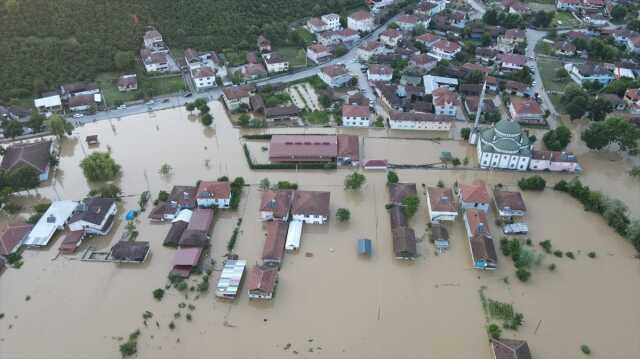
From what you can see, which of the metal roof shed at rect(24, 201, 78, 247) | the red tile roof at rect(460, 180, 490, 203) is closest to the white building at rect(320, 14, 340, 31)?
the red tile roof at rect(460, 180, 490, 203)

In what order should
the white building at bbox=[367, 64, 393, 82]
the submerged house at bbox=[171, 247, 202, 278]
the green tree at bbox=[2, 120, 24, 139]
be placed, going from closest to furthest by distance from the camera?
the submerged house at bbox=[171, 247, 202, 278], the green tree at bbox=[2, 120, 24, 139], the white building at bbox=[367, 64, 393, 82]

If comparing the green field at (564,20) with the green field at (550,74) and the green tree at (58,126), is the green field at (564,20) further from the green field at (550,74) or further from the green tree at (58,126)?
the green tree at (58,126)

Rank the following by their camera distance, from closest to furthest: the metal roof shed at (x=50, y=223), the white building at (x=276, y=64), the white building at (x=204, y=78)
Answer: the metal roof shed at (x=50, y=223) → the white building at (x=204, y=78) → the white building at (x=276, y=64)

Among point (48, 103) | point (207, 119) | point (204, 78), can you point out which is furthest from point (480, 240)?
point (48, 103)

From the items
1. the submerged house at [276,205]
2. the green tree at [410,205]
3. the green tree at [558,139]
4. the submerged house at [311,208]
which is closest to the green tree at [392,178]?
the green tree at [410,205]

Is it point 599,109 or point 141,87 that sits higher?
point 141,87

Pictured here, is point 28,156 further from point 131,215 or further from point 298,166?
point 298,166

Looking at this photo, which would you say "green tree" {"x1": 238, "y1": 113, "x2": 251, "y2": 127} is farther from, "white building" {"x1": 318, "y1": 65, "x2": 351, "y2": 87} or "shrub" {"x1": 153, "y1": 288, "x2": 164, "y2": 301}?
"shrub" {"x1": 153, "y1": 288, "x2": 164, "y2": 301}
